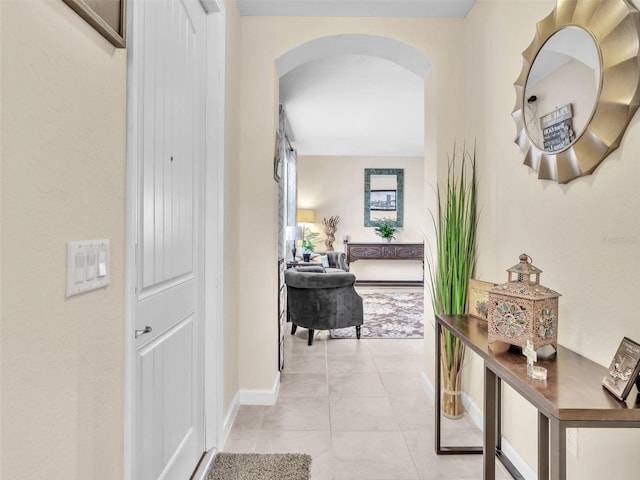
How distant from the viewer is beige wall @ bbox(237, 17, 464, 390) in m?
2.52

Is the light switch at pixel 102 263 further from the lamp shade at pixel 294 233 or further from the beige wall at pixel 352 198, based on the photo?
the beige wall at pixel 352 198

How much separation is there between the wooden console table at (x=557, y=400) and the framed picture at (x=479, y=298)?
0.97 ft

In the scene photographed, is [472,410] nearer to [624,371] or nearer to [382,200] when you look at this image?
[624,371]

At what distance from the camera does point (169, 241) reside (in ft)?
4.90

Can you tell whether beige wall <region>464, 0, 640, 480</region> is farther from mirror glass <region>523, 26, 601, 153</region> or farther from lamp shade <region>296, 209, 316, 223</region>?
lamp shade <region>296, 209, 316, 223</region>

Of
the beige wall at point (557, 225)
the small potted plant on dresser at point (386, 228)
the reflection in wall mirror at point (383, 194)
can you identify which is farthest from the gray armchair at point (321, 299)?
the reflection in wall mirror at point (383, 194)

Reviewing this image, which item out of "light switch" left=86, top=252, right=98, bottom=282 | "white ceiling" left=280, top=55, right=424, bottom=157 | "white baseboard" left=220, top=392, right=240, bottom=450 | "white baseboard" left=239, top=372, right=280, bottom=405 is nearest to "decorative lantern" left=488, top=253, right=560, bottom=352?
"light switch" left=86, top=252, right=98, bottom=282

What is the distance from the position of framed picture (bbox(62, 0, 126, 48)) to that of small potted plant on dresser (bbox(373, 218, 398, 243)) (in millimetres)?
6855

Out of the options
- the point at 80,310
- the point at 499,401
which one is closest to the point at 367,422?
the point at 499,401

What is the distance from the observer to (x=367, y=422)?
90.0 inches

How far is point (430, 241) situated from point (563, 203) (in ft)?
4.23

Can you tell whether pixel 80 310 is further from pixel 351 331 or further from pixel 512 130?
pixel 351 331

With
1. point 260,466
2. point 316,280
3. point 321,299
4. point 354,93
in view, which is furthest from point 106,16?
point 354,93

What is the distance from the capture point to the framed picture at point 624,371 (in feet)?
2.99
